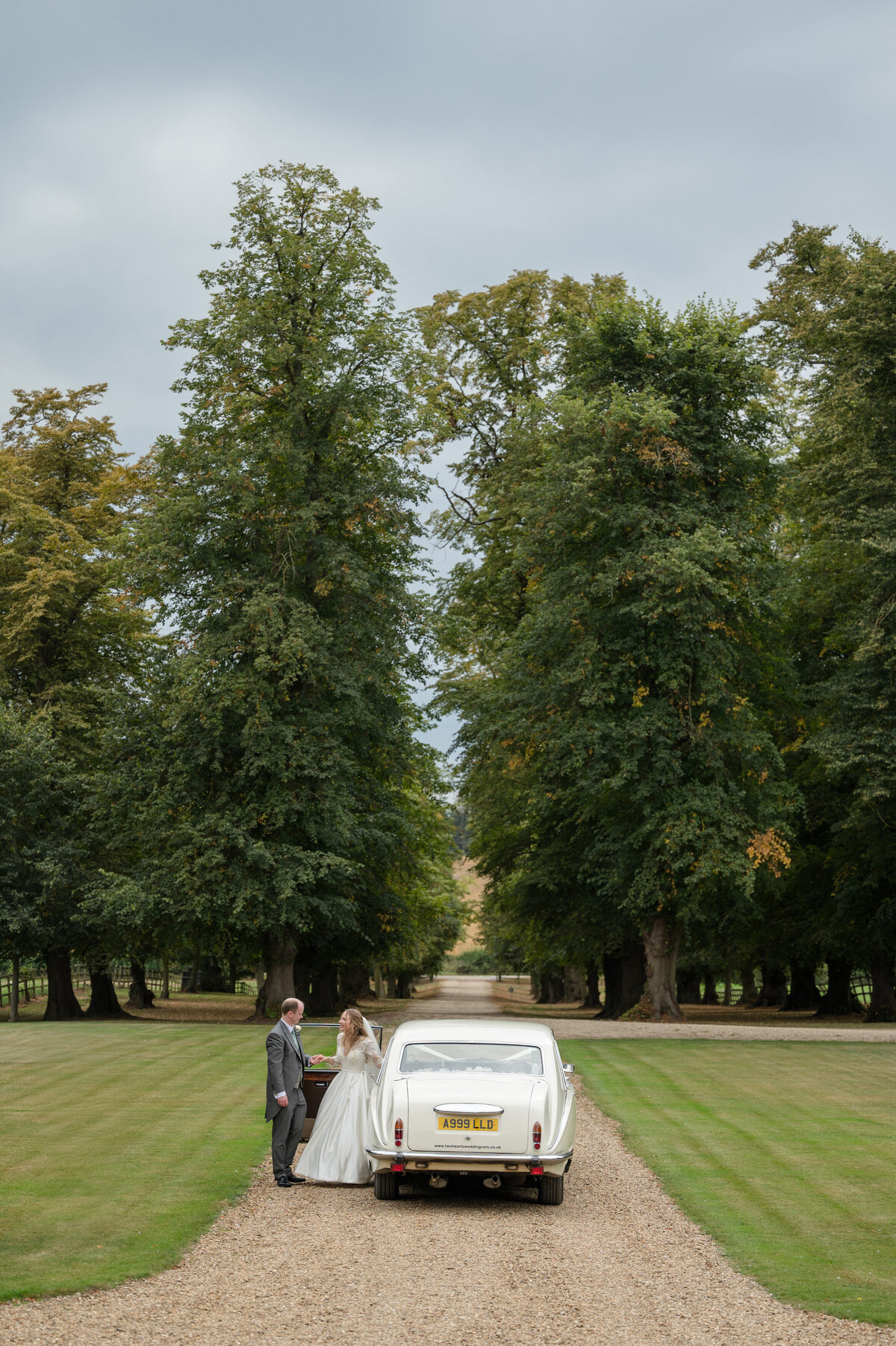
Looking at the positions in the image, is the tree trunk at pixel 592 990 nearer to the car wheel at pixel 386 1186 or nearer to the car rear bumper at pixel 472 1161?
the car wheel at pixel 386 1186

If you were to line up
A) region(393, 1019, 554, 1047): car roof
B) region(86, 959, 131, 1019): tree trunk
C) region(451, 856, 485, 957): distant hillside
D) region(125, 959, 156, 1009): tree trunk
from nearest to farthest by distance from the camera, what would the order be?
region(393, 1019, 554, 1047): car roof
region(86, 959, 131, 1019): tree trunk
region(125, 959, 156, 1009): tree trunk
region(451, 856, 485, 957): distant hillside

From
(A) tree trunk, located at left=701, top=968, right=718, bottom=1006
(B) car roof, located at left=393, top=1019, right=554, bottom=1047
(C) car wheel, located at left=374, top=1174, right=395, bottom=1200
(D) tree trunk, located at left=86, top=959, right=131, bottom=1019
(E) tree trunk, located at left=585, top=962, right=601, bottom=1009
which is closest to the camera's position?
(C) car wheel, located at left=374, top=1174, right=395, bottom=1200

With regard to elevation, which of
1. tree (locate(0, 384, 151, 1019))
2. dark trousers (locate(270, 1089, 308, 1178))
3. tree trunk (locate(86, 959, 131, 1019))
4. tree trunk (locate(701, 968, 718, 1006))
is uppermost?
tree (locate(0, 384, 151, 1019))

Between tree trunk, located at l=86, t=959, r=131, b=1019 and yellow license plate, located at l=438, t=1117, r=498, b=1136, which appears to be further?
tree trunk, located at l=86, t=959, r=131, b=1019

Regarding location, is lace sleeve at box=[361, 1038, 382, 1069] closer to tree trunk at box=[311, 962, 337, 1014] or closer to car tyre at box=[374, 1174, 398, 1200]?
car tyre at box=[374, 1174, 398, 1200]

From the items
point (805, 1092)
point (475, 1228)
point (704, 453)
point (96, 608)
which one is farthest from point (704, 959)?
point (475, 1228)

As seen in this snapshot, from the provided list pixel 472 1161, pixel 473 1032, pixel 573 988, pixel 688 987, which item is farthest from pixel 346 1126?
pixel 688 987

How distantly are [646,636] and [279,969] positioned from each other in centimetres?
1221

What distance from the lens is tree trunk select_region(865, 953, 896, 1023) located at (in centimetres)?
3462

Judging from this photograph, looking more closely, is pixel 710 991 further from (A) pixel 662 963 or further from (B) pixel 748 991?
(A) pixel 662 963

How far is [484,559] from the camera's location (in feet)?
132

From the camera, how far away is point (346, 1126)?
1211 centimetres

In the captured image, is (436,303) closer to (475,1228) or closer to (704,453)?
(704,453)

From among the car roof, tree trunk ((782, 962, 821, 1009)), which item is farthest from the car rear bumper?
tree trunk ((782, 962, 821, 1009))
